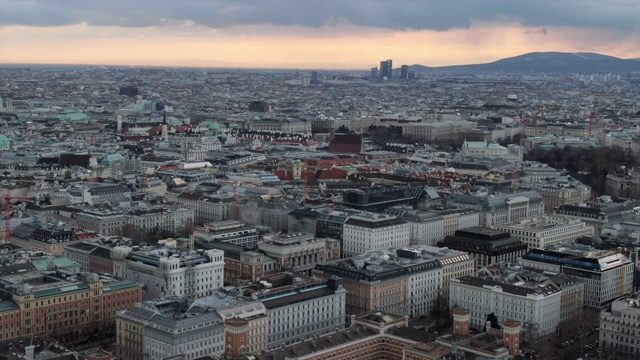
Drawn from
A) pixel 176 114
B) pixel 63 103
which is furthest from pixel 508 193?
pixel 63 103

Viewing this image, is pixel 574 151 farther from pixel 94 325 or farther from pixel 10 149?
pixel 94 325

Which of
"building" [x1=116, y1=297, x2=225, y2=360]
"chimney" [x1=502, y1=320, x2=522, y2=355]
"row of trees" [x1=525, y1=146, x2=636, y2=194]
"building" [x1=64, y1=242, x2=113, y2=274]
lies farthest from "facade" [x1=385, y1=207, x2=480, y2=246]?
"row of trees" [x1=525, y1=146, x2=636, y2=194]

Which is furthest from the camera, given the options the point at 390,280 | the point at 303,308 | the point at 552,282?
the point at 390,280

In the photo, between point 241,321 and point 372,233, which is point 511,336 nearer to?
point 241,321

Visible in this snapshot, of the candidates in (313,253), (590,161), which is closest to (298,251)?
(313,253)

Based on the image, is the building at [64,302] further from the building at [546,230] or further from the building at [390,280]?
the building at [546,230]

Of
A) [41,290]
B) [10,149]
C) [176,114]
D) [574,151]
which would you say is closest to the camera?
[41,290]
